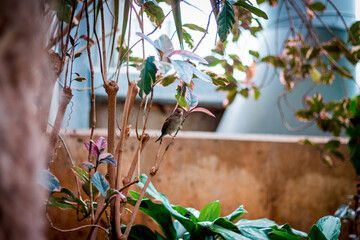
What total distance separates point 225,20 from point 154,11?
0.52ft

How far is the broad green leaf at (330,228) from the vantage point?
2.45 feet

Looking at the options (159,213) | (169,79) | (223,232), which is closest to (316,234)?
(223,232)

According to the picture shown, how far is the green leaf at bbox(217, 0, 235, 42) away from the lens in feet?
1.88

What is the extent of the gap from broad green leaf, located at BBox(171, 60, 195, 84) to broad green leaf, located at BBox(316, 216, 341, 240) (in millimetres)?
599

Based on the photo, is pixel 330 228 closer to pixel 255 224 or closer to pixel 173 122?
pixel 255 224

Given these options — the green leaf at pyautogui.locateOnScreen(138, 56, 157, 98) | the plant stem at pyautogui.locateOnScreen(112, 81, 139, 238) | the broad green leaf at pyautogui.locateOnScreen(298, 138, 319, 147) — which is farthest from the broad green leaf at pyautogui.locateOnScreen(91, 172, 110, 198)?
the broad green leaf at pyautogui.locateOnScreen(298, 138, 319, 147)

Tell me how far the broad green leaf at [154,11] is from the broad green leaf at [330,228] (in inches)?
27.0

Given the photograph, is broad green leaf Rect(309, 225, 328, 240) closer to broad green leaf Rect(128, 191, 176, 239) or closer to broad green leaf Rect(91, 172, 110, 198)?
broad green leaf Rect(128, 191, 176, 239)

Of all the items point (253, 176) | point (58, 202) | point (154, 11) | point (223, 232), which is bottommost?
point (253, 176)

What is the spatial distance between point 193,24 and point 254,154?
1005 millimetres

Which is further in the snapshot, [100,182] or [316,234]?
[316,234]

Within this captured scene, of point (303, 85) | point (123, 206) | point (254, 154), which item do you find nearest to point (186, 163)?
point (254, 154)

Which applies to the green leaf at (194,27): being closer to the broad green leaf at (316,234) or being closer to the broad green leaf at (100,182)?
the broad green leaf at (100,182)

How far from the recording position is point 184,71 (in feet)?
1.45
